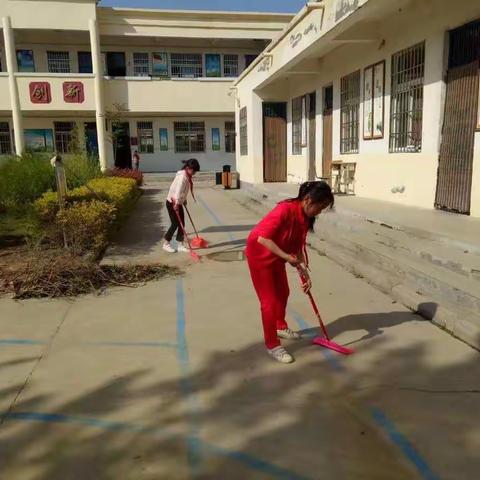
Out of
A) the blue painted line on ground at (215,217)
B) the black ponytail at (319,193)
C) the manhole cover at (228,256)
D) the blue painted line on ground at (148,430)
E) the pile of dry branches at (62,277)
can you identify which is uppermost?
the black ponytail at (319,193)

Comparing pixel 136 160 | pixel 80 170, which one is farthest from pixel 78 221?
pixel 136 160

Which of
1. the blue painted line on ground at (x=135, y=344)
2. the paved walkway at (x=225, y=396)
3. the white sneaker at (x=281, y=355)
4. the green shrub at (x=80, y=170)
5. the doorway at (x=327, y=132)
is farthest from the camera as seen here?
the doorway at (x=327, y=132)

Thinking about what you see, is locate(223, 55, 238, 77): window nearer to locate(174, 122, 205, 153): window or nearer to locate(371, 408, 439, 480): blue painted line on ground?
locate(174, 122, 205, 153): window

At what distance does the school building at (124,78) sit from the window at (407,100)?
16.6 meters

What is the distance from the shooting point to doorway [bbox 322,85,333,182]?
13656mm

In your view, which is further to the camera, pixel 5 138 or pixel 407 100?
pixel 5 138

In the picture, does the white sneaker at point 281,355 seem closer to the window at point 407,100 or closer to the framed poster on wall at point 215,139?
the window at point 407,100

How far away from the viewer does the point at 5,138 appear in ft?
87.6

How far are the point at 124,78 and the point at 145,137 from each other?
12.0 ft

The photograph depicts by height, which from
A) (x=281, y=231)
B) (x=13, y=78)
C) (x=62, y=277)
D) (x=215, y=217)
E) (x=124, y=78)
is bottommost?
(x=215, y=217)

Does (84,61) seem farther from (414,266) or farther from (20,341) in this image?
(414,266)

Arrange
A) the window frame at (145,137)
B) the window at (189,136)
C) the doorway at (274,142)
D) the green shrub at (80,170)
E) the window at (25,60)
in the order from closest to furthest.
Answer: the green shrub at (80,170)
the doorway at (274,142)
the window at (25,60)
the window frame at (145,137)
the window at (189,136)

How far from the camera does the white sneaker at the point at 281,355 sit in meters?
3.78

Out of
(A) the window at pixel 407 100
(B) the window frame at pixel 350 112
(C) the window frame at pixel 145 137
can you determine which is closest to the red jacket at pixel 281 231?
(A) the window at pixel 407 100
